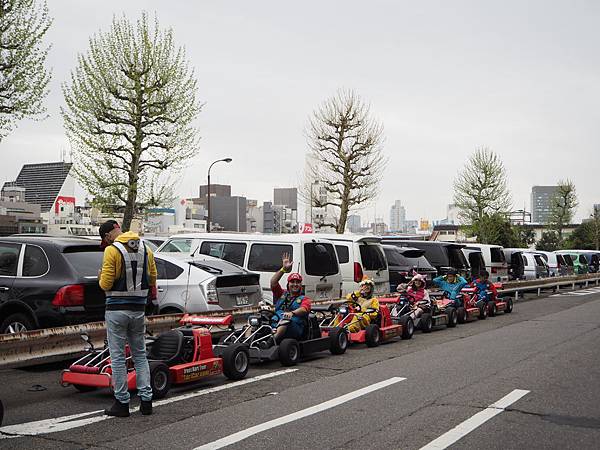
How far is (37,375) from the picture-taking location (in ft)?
30.7

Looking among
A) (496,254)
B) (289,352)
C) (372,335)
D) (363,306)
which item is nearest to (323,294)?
Answer: (363,306)

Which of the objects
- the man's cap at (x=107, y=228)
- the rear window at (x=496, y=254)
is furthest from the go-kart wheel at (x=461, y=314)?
the man's cap at (x=107, y=228)

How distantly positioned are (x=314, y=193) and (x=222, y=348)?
1335 inches

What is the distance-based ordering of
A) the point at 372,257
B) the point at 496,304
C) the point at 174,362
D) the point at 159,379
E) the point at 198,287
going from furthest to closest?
the point at 496,304 < the point at 372,257 < the point at 198,287 < the point at 174,362 < the point at 159,379

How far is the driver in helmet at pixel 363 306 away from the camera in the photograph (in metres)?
12.7

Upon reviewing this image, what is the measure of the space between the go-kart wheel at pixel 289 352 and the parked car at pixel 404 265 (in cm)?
968

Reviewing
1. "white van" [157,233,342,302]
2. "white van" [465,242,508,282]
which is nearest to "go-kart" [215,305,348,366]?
"white van" [157,233,342,302]

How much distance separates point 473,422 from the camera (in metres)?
6.80

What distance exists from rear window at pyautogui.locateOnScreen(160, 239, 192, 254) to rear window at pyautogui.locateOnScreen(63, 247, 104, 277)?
5.58m

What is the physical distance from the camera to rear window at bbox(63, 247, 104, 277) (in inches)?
375

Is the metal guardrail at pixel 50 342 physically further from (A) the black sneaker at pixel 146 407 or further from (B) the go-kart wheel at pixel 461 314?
(B) the go-kart wheel at pixel 461 314

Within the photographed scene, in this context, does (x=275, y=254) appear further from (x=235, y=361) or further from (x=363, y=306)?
(x=235, y=361)

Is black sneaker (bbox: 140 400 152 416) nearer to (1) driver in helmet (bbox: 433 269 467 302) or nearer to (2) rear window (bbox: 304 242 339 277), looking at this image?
(2) rear window (bbox: 304 242 339 277)

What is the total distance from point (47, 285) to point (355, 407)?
4504 millimetres
